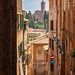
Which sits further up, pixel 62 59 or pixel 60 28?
pixel 60 28

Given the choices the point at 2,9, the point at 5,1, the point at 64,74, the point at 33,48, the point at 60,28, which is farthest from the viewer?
the point at 33,48

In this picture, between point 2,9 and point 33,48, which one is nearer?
point 2,9

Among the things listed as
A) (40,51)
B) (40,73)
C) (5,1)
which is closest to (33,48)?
(40,51)

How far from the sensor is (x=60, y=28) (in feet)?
38.6

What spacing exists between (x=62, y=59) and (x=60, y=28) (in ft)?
6.78

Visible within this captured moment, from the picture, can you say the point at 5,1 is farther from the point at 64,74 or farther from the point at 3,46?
the point at 64,74

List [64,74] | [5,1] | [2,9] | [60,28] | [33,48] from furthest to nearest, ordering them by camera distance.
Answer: [33,48], [60,28], [64,74], [5,1], [2,9]

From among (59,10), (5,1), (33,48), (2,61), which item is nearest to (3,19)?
(5,1)

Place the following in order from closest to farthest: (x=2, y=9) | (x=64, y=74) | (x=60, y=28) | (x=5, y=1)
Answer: (x=2, y=9)
(x=5, y=1)
(x=64, y=74)
(x=60, y=28)

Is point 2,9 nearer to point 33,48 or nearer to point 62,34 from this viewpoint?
point 62,34

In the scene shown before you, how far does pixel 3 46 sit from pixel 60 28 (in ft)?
24.0

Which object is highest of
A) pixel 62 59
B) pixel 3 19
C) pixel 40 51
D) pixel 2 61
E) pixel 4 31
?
pixel 3 19

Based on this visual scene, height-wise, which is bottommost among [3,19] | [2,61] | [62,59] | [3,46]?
[62,59]

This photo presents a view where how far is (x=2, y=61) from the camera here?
4.79m
